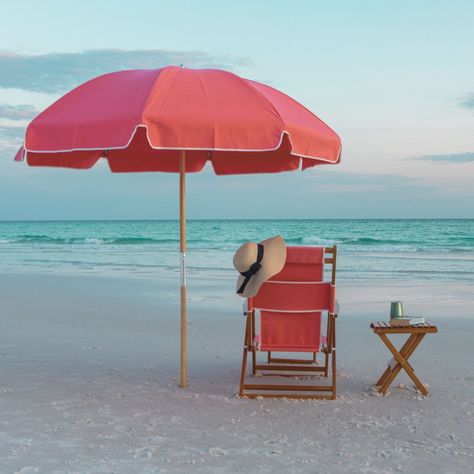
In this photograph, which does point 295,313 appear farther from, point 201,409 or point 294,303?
point 201,409

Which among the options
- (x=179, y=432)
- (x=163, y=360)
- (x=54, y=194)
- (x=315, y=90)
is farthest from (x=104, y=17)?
(x=54, y=194)

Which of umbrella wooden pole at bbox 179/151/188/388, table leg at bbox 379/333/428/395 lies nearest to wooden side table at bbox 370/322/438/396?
table leg at bbox 379/333/428/395

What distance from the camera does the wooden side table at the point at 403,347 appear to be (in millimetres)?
4809

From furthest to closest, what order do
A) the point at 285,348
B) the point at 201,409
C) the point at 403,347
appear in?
the point at 403,347, the point at 285,348, the point at 201,409

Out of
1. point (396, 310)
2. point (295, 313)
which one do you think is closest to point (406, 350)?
point (396, 310)

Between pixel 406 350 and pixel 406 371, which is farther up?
pixel 406 350

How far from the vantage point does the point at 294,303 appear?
4.95 metres

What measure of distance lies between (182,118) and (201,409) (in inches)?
75.7

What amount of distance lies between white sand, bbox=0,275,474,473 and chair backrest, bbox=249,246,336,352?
469 mm

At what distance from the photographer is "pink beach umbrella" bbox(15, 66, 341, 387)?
12.9ft

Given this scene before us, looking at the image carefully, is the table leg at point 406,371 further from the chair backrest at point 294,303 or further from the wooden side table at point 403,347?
the chair backrest at point 294,303

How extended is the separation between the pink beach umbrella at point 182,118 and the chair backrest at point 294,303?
2.02 ft

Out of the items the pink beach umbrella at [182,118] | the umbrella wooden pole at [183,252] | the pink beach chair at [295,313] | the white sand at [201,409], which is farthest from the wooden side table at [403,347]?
the umbrella wooden pole at [183,252]

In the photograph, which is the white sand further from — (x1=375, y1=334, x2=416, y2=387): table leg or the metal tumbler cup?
the metal tumbler cup
